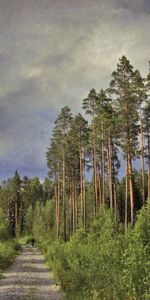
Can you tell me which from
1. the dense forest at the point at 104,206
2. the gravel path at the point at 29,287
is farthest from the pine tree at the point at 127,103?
the gravel path at the point at 29,287

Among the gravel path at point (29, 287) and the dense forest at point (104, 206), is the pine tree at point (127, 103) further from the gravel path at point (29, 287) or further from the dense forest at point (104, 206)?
the gravel path at point (29, 287)

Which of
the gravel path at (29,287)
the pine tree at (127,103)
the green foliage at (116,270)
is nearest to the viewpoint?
the green foliage at (116,270)

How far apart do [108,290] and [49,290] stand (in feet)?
24.7

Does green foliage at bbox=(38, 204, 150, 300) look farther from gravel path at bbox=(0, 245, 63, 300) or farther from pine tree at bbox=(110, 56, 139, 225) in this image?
pine tree at bbox=(110, 56, 139, 225)

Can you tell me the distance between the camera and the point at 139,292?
31.1 ft

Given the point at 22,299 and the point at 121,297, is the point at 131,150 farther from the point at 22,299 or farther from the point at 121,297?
the point at 121,297

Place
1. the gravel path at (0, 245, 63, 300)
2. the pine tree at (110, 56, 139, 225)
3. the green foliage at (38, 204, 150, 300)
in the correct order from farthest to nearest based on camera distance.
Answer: the pine tree at (110, 56, 139, 225) → the gravel path at (0, 245, 63, 300) → the green foliage at (38, 204, 150, 300)

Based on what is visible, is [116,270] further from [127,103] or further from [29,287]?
[127,103]

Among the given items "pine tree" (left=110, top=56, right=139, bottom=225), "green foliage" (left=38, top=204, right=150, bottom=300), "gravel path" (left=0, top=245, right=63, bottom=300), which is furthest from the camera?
"pine tree" (left=110, top=56, right=139, bottom=225)

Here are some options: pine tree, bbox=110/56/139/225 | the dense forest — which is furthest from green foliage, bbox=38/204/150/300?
pine tree, bbox=110/56/139/225

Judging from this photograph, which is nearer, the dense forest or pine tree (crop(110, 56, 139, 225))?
the dense forest

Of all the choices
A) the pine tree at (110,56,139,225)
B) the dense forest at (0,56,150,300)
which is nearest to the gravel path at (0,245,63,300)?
the dense forest at (0,56,150,300)

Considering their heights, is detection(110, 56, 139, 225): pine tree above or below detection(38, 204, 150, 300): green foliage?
above

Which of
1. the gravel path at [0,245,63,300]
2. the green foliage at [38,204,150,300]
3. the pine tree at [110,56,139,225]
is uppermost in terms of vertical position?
the pine tree at [110,56,139,225]
